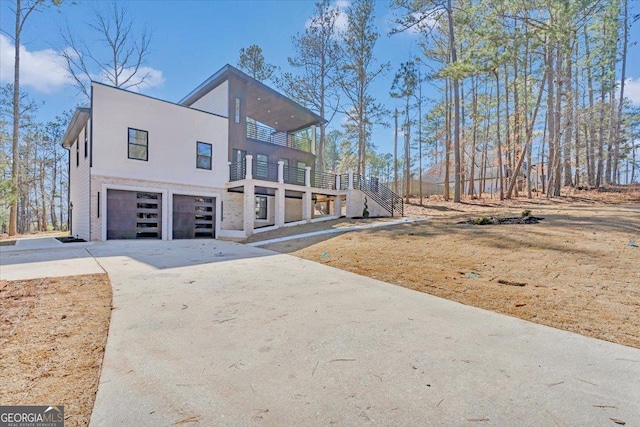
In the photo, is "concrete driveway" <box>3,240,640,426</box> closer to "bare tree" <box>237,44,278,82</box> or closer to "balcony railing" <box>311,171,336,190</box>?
"balcony railing" <box>311,171,336,190</box>

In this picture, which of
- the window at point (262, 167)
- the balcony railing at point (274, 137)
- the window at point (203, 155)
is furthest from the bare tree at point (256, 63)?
the window at point (203, 155)

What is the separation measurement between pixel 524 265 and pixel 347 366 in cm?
472

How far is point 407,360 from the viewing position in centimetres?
247

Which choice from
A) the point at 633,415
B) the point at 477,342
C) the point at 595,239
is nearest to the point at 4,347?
the point at 477,342

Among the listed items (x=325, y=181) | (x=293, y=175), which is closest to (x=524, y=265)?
(x=293, y=175)

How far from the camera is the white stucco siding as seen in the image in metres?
11.5

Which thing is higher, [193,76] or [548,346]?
[193,76]

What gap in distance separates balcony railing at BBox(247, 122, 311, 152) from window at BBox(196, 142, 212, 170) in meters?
3.07

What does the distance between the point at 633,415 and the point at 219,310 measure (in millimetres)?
3665

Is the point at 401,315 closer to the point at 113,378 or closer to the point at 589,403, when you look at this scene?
the point at 589,403

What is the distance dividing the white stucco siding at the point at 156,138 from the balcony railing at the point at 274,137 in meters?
2.25

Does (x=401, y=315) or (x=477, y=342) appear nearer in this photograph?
(x=477, y=342)

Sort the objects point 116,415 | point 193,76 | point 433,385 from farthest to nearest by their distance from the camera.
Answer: point 193,76 → point 433,385 → point 116,415

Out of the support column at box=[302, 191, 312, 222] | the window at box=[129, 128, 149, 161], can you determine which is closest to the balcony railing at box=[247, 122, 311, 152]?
the support column at box=[302, 191, 312, 222]
